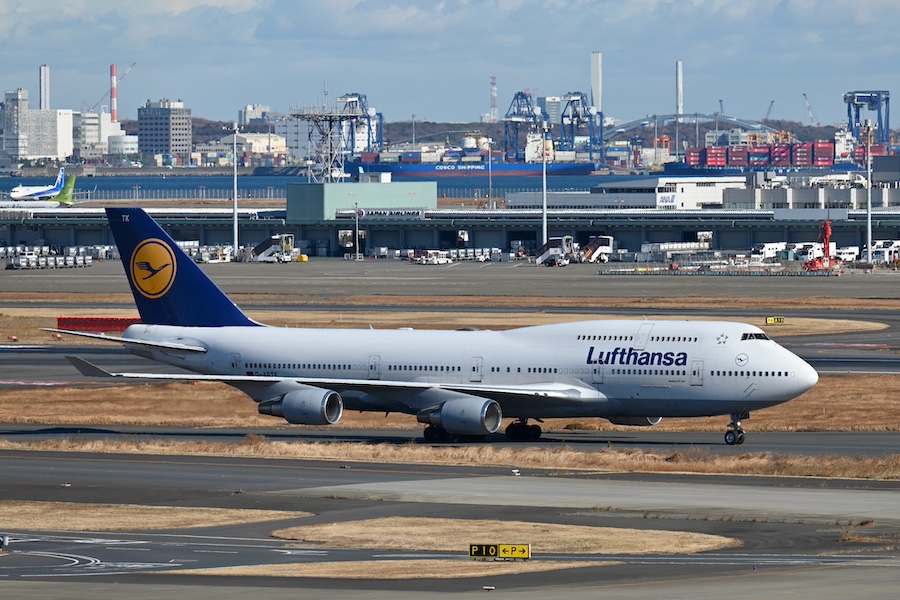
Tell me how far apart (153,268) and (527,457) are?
21605 millimetres

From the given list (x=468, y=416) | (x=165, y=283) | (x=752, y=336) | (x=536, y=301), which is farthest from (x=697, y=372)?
(x=536, y=301)

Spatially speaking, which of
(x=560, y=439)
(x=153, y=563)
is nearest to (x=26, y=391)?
(x=560, y=439)

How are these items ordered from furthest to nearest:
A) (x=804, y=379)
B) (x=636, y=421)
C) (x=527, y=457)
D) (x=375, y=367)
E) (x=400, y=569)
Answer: (x=375, y=367) < (x=636, y=421) < (x=804, y=379) < (x=527, y=457) < (x=400, y=569)

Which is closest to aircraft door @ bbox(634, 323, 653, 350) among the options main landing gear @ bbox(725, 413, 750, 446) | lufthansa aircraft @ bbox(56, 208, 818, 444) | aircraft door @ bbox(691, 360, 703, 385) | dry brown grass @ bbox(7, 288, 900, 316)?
lufthansa aircraft @ bbox(56, 208, 818, 444)

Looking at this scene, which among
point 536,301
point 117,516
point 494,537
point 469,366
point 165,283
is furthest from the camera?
point 536,301

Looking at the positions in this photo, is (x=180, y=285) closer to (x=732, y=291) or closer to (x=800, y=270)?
(x=732, y=291)

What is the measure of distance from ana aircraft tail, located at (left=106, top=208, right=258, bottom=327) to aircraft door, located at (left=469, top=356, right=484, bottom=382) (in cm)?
1149

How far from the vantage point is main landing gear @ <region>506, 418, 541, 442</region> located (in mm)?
61938

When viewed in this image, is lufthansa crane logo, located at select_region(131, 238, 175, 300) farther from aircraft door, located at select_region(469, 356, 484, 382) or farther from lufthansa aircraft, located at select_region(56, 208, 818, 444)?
aircraft door, located at select_region(469, 356, 484, 382)

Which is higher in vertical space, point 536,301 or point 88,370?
point 536,301

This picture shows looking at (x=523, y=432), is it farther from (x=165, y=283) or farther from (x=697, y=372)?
(x=165, y=283)

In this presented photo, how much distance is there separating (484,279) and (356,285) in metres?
17.5

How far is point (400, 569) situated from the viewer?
3441cm

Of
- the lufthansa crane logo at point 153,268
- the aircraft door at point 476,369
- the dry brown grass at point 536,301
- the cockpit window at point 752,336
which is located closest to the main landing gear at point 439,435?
the aircraft door at point 476,369
